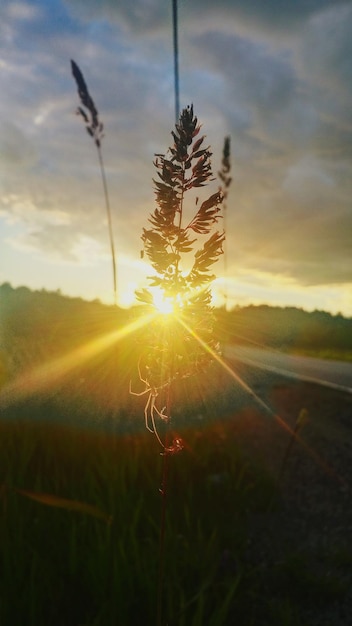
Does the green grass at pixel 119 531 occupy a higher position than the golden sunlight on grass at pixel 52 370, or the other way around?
the golden sunlight on grass at pixel 52 370

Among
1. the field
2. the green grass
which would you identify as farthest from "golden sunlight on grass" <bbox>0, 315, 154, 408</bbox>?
the green grass

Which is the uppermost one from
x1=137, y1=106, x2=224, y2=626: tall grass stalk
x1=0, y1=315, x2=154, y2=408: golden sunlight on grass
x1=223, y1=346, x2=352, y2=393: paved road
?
x1=137, y1=106, x2=224, y2=626: tall grass stalk

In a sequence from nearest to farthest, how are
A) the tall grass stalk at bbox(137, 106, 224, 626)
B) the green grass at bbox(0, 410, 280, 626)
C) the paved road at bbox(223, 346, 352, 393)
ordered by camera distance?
the tall grass stalk at bbox(137, 106, 224, 626) → the green grass at bbox(0, 410, 280, 626) → the paved road at bbox(223, 346, 352, 393)

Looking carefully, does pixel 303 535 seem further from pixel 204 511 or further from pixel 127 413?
pixel 127 413

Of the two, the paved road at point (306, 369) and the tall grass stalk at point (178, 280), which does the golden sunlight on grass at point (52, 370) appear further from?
the tall grass stalk at point (178, 280)

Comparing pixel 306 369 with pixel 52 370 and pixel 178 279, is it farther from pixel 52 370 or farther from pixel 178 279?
pixel 178 279

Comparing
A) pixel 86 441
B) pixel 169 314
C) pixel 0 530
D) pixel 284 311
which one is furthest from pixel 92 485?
pixel 284 311

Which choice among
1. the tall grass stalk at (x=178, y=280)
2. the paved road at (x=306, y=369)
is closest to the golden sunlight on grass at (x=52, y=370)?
the paved road at (x=306, y=369)

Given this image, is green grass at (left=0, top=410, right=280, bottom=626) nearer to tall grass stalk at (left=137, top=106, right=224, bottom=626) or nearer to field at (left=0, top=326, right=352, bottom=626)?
field at (left=0, top=326, right=352, bottom=626)

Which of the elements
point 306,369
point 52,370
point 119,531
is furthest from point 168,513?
point 306,369

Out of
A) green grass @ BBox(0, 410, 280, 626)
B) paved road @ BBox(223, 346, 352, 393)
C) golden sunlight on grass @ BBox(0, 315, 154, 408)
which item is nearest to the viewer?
green grass @ BBox(0, 410, 280, 626)

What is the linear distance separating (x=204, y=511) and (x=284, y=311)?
952 cm

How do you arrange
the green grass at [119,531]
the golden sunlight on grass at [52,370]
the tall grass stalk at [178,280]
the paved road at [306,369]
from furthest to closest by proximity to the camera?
the paved road at [306,369]
the golden sunlight on grass at [52,370]
the green grass at [119,531]
the tall grass stalk at [178,280]

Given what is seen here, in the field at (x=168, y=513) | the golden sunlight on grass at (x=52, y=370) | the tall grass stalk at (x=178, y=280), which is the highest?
the tall grass stalk at (x=178, y=280)
